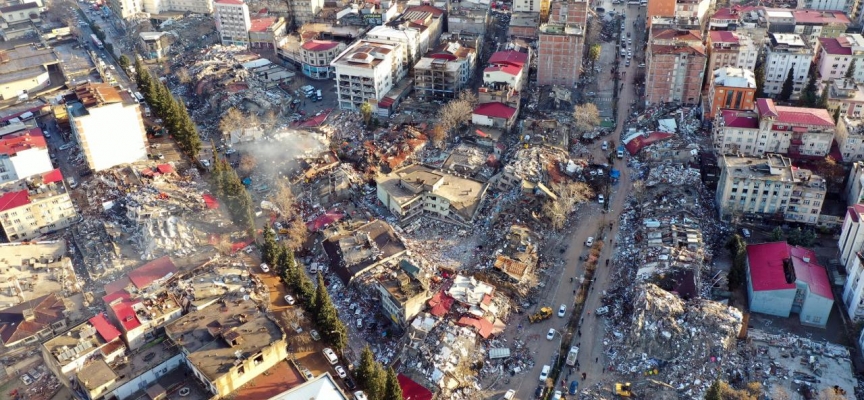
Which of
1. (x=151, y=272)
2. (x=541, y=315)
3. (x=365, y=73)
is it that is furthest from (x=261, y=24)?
(x=541, y=315)

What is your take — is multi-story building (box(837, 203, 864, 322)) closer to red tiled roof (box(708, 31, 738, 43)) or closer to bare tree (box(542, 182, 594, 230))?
bare tree (box(542, 182, 594, 230))

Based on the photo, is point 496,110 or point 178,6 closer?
point 496,110

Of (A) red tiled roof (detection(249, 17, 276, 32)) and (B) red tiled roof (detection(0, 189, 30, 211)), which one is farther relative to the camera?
(A) red tiled roof (detection(249, 17, 276, 32))

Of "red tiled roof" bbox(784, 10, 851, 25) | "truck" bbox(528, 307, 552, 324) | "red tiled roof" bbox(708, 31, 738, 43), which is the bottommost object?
"truck" bbox(528, 307, 552, 324)

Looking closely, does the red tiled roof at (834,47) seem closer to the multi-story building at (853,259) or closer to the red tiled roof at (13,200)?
the multi-story building at (853,259)

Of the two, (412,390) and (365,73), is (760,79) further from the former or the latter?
(412,390)

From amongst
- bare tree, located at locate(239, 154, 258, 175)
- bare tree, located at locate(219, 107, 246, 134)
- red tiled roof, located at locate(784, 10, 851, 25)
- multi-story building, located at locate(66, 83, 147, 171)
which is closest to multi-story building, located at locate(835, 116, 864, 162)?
red tiled roof, located at locate(784, 10, 851, 25)
